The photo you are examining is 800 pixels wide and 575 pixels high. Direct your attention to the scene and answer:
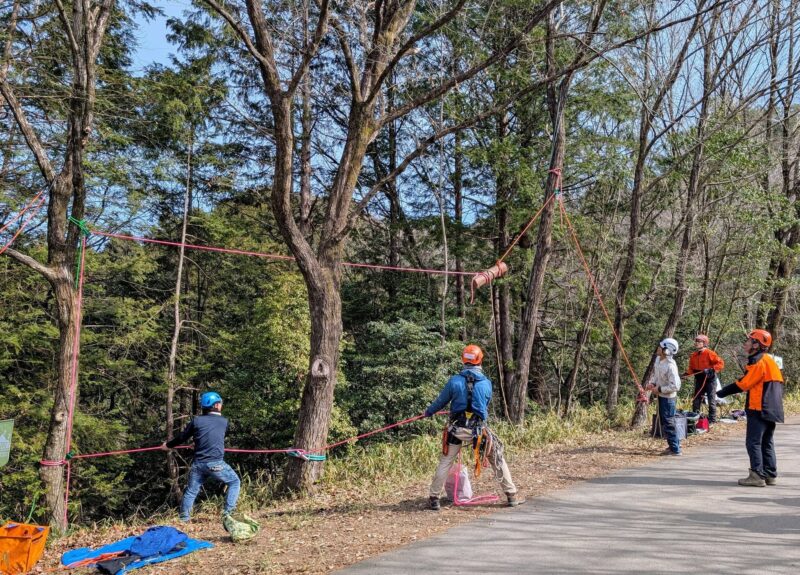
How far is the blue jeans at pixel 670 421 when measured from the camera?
9812 millimetres

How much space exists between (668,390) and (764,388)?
2310 mm

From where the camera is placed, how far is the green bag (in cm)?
638

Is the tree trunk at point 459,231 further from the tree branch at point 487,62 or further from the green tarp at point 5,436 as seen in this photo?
the green tarp at point 5,436

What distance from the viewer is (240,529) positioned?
6.41 m

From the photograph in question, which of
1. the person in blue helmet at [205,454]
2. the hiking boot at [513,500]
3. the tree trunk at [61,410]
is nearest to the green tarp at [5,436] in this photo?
the person in blue helmet at [205,454]

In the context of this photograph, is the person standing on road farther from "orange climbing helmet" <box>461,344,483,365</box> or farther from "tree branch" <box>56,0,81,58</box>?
"tree branch" <box>56,0,81,58</box>

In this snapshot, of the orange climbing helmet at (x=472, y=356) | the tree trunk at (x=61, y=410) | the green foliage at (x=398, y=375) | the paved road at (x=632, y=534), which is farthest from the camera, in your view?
the green foliage at (x=398, y=375)

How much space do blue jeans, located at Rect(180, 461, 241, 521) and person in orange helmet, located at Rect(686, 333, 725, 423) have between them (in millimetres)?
8835

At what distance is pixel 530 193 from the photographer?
60.8ft

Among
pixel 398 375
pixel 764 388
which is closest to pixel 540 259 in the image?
pixel 764 388

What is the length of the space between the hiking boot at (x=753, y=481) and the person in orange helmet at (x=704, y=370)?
4.56m

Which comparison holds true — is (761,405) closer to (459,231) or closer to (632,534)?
(632,534)

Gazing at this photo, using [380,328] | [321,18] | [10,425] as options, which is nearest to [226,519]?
[10,425]

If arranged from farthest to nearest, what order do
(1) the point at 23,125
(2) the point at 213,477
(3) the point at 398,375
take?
(3) the point at 398,375
(1) the point at 23,125
(2) the point at 213,477
